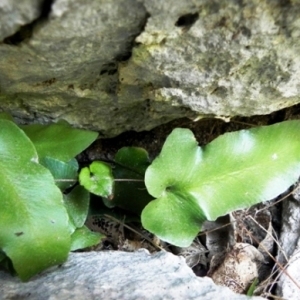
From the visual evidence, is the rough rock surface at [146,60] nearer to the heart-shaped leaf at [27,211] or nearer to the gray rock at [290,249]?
the heart-shaped leaf at [27,211]

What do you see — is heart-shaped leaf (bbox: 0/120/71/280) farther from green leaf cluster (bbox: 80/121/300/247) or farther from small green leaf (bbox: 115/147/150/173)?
small green leaf (bbox: 115/147/150/173)

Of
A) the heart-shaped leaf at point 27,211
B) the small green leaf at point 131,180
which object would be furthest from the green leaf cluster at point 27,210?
the small green leaf at point 131,180

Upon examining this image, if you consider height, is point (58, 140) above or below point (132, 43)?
below

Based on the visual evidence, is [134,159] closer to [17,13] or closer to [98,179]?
[98,179]

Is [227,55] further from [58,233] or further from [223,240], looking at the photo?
[223,240]

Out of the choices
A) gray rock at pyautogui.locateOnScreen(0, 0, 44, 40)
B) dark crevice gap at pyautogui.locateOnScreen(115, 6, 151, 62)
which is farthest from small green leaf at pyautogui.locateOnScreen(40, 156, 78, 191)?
gray rock at pyautogui.locateOnScreen(0, 0, 44, 40)


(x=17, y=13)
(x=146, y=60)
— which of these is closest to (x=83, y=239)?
(x=146, y=60)
